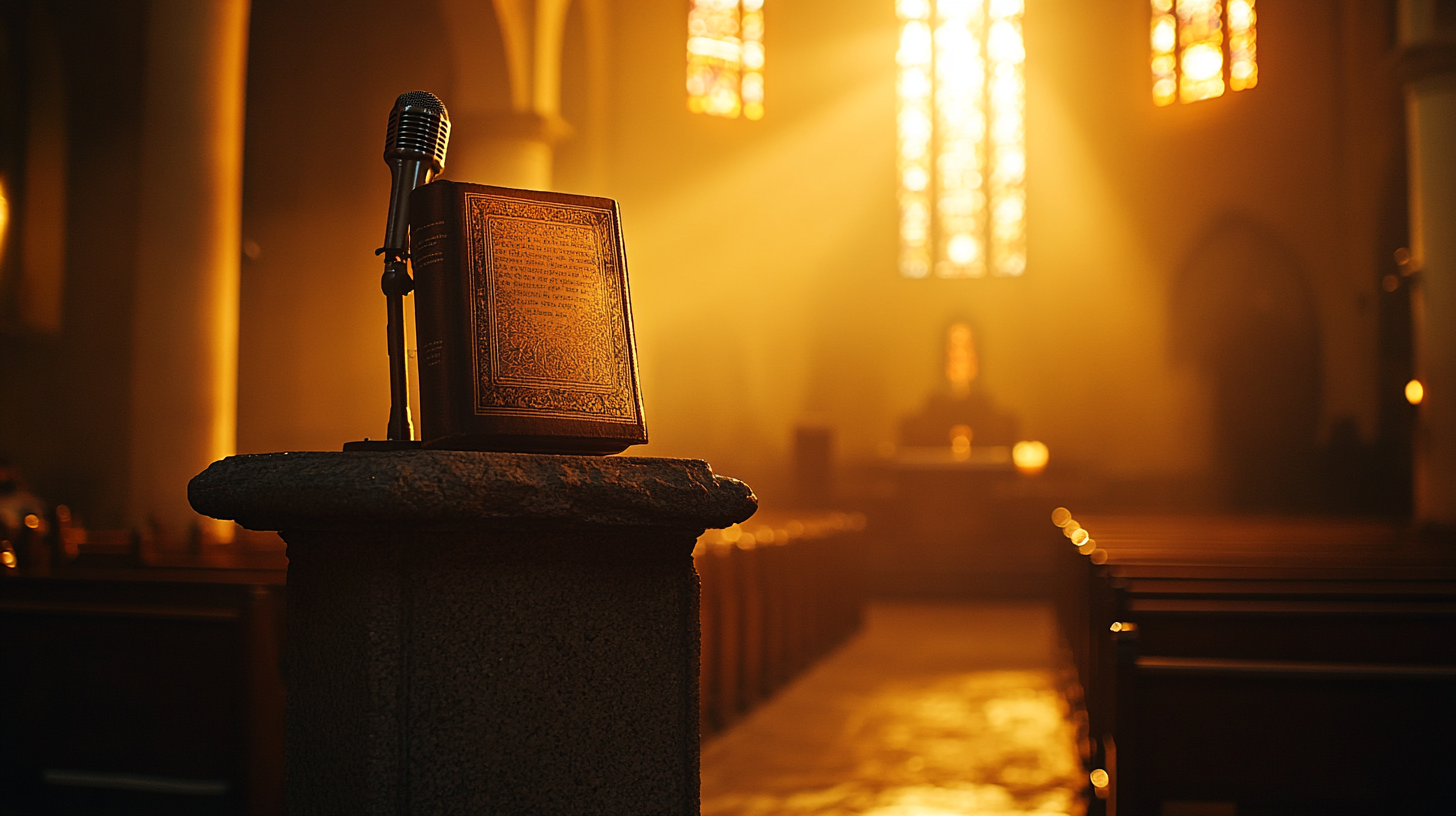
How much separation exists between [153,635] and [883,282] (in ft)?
39.5

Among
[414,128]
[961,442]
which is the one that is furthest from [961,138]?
[414,128]

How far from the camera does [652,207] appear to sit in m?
13.9

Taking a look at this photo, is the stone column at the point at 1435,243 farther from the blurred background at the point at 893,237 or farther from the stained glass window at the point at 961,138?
the stained glass window at the point at 961,138

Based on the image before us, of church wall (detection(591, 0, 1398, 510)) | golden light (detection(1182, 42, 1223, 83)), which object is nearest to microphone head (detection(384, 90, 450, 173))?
church wall (detection(591, 0, 1398, 510))

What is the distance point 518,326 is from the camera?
1.28 meters

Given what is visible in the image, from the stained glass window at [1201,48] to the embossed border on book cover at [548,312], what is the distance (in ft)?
44.7

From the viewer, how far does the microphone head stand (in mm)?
1321

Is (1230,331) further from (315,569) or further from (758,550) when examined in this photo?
(315,569)

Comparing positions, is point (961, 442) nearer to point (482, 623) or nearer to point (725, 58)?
point (725, 58)

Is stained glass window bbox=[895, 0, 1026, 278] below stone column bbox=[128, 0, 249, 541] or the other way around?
the other way around

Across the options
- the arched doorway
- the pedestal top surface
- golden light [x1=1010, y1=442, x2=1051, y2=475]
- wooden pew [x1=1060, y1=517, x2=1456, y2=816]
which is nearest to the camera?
the pedestal top surface

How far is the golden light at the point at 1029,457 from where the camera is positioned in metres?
12.1

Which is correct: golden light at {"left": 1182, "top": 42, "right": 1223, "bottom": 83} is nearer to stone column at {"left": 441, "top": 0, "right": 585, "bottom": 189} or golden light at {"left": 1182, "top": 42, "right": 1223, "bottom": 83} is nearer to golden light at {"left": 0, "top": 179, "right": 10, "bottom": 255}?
stone column at {"left": 441, "top": 0, "right": 585, "bottom": 189}

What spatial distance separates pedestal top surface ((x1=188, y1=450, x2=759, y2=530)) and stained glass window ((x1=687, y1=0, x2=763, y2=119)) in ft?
43.2
